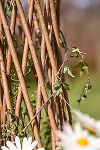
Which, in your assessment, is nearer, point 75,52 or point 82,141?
point 82,141

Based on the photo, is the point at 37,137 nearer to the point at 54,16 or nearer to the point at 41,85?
the point at 41,85

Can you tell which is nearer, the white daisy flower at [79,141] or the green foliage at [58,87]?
the white daisy flower at [79,141]

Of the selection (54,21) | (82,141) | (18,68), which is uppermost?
(54,21)

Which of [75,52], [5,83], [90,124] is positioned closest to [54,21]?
[75,52]

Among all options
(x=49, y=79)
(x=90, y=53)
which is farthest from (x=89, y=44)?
(x=49, y=79)

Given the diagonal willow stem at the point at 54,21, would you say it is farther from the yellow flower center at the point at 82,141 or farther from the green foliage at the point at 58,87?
the yellow flower center at the point at 82,141

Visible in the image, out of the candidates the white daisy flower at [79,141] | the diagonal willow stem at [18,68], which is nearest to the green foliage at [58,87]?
the diagonal willow stem at [18,68]

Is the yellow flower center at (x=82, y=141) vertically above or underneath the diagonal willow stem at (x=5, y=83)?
underneath

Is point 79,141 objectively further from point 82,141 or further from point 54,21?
point 54,21

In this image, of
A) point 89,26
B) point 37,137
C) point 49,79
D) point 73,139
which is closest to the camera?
point 73,139
